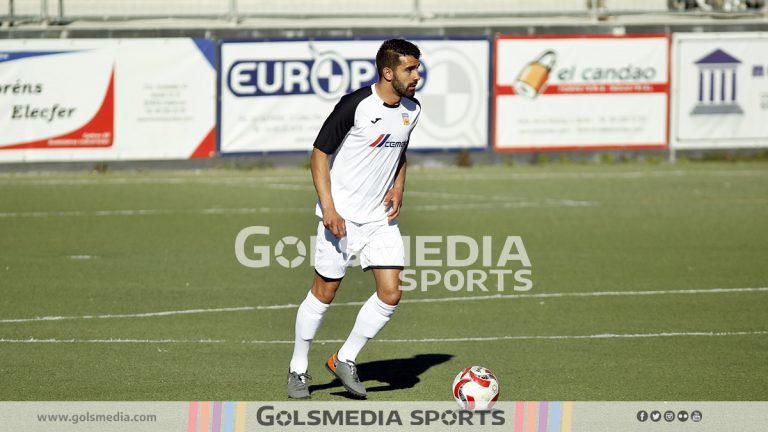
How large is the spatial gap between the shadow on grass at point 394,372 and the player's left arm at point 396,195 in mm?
1151

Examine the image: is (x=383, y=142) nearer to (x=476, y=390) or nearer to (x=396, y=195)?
(x=396, y=195)

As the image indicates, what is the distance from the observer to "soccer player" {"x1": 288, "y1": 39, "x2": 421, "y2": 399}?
8430mm

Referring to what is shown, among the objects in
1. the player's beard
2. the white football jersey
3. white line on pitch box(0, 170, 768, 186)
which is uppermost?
the player's beard

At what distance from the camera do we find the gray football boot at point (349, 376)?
8469 mm

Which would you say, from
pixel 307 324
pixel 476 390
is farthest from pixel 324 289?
pixel 476 390

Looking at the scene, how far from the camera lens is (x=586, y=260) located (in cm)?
1470

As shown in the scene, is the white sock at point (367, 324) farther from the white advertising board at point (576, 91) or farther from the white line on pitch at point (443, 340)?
the white advertising board at point (576, 91)

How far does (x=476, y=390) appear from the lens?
26.5 feet

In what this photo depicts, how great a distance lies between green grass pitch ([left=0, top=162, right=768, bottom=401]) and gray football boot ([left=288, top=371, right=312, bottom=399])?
104 mm

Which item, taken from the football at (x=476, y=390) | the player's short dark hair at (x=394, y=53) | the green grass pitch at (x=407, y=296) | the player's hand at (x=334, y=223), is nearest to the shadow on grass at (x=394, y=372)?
the green grass pitch at (x=407, y=296)

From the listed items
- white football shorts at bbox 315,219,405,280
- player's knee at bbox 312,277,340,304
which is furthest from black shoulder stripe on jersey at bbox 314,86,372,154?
player's knee at bbox 312,277,340,304
